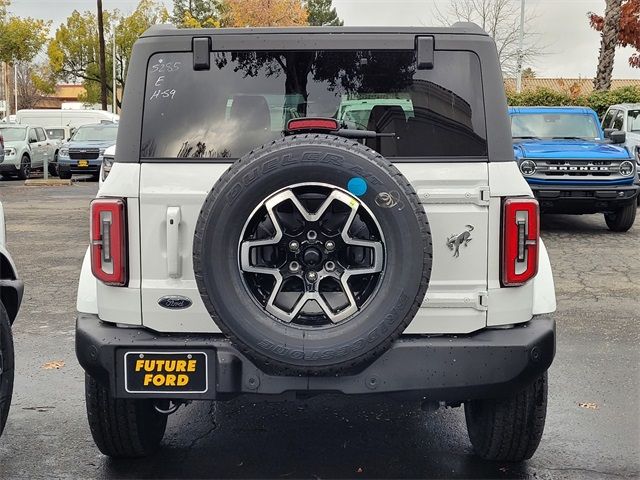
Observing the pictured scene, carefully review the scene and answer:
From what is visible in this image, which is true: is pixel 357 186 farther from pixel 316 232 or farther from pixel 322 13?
pixel 322 13

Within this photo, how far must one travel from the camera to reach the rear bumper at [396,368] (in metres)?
3.37

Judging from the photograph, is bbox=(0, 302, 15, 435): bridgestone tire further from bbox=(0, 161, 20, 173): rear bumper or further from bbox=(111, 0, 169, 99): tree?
bbox=(111, 0, 169, 99): tree

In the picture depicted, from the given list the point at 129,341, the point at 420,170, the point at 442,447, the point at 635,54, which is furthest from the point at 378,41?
the point at 635,54

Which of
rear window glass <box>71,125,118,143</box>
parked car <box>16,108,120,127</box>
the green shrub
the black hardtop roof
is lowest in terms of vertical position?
rear window glass <box>71,125,118,143</box>

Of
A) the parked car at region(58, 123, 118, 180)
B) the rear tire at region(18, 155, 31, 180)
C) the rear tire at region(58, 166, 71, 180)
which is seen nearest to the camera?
the parked car at region(58, 123, 118, 180)

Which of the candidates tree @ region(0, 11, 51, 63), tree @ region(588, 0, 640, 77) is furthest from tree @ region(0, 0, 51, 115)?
tree @ region(588, 0, 640, 77)

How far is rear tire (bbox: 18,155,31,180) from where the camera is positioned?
24266 millimetres

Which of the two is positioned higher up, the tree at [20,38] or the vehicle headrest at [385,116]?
the tree at [20,38]

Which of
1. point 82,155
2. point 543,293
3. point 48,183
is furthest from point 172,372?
point 82,155

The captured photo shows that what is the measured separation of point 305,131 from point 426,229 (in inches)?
28.2

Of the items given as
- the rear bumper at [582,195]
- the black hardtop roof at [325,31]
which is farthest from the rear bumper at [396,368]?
the rear bumper at [582,195]

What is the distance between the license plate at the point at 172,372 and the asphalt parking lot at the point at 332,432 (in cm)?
67

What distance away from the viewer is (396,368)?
337cm

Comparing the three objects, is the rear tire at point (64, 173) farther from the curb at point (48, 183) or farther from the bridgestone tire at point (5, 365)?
the bridgestone tire at point (5, 365)
